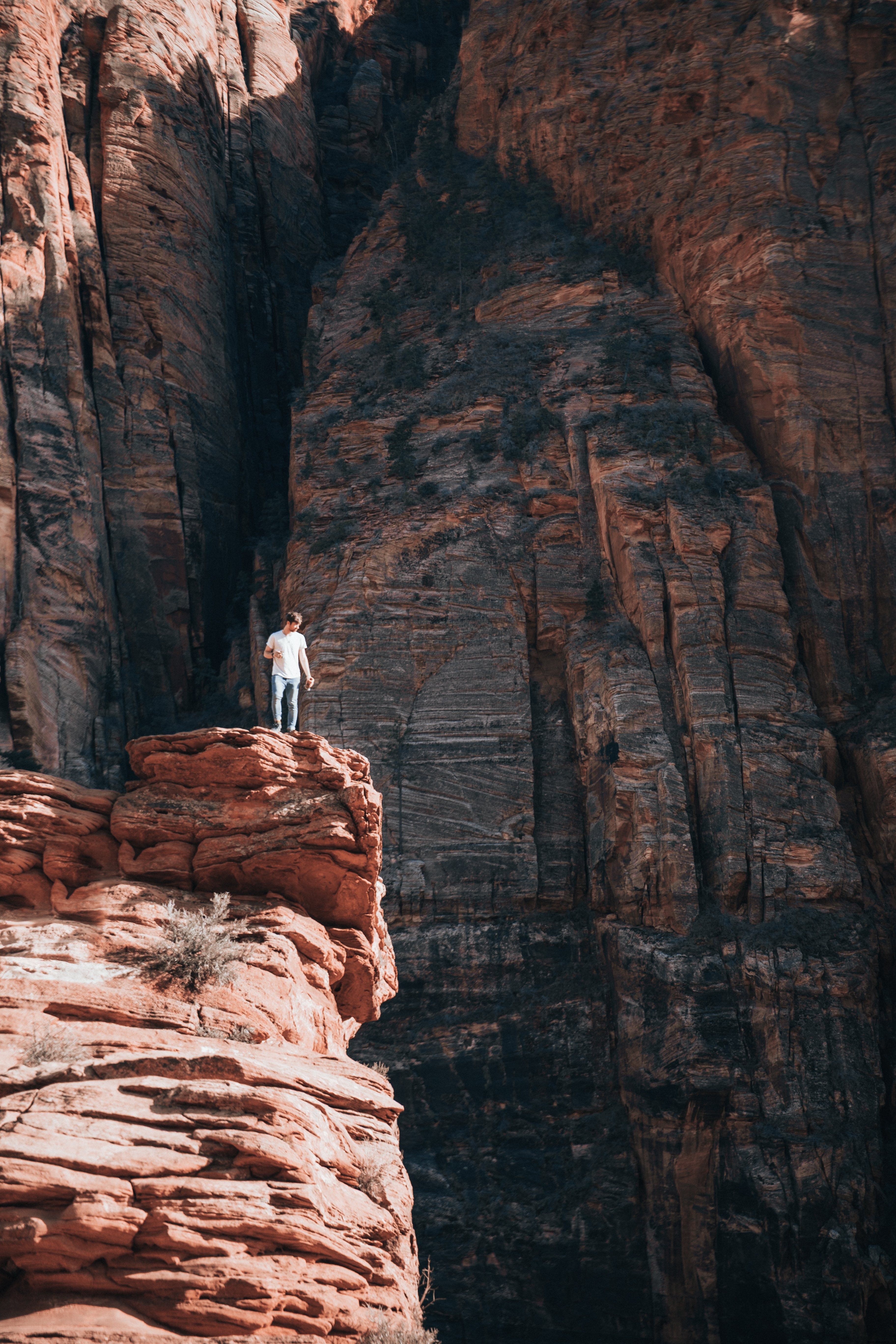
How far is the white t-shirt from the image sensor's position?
46.6 ft

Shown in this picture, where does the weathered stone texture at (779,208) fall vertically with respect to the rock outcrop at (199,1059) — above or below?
above

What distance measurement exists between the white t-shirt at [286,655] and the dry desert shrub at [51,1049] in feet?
19.1

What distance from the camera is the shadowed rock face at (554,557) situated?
21578mm

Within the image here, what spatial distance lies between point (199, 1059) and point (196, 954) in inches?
54.2

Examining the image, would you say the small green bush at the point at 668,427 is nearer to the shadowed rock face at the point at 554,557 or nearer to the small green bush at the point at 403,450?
the shadowed rock face at the point at 554,557

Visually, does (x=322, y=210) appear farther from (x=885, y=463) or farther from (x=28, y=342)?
(x=885, y=463)

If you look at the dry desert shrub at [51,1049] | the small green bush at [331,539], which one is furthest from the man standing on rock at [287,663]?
the small green bush at [331,539]

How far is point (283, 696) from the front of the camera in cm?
1455

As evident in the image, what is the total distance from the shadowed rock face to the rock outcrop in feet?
33.0

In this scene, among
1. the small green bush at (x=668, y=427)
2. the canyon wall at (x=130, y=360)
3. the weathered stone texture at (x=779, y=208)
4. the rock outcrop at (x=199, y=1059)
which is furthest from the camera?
the small green bush at (x=668, y=427)

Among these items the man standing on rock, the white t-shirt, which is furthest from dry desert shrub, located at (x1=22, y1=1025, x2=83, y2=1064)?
the white t-shirt

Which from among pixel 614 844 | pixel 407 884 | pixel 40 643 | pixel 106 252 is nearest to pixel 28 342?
pixel 106 252

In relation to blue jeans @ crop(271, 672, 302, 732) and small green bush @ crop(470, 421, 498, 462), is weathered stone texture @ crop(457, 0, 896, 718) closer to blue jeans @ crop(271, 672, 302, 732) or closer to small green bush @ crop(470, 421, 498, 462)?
small green bush @ crop(470, 421, 498, 462)

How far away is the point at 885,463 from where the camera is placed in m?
27.6
